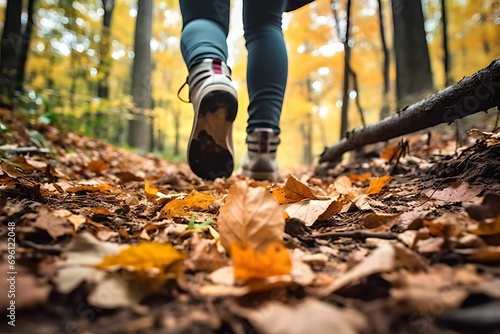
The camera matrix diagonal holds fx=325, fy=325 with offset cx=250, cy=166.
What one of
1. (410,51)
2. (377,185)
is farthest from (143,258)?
(410,51)

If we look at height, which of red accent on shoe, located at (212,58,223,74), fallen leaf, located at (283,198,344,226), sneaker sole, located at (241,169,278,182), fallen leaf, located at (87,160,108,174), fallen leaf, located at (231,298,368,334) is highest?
red accent on shoe, located at (212,58,223,74)

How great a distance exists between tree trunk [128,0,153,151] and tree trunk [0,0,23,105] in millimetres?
3859

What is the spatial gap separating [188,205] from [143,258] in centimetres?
50

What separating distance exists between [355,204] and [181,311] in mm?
674

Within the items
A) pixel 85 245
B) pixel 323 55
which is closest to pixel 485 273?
pixel 85 245

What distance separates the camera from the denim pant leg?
1.48 meters

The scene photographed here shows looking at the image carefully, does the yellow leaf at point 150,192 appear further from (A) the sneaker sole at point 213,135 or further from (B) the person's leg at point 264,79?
(B) the person's leg at point 264,79

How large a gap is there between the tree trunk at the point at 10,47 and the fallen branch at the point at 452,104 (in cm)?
333

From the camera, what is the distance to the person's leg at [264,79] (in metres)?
1.70

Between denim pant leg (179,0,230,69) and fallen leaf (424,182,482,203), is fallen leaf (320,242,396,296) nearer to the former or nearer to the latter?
fallen leaf (424,182,482,203)

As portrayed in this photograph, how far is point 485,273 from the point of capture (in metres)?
0.46

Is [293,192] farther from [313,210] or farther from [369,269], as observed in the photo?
[369,269]

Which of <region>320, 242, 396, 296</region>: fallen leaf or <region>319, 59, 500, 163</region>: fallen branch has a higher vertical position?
<region>319, 59, 500, 163</region>: fallen branch

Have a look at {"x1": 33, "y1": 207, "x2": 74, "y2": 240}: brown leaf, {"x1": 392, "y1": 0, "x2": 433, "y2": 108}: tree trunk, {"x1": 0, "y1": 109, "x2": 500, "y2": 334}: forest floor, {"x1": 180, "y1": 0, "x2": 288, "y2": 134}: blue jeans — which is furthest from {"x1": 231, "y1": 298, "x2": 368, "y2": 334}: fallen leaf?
{"x1": 392, "y1": 0, "x2": 433, "y2": 108}: tree trunk
